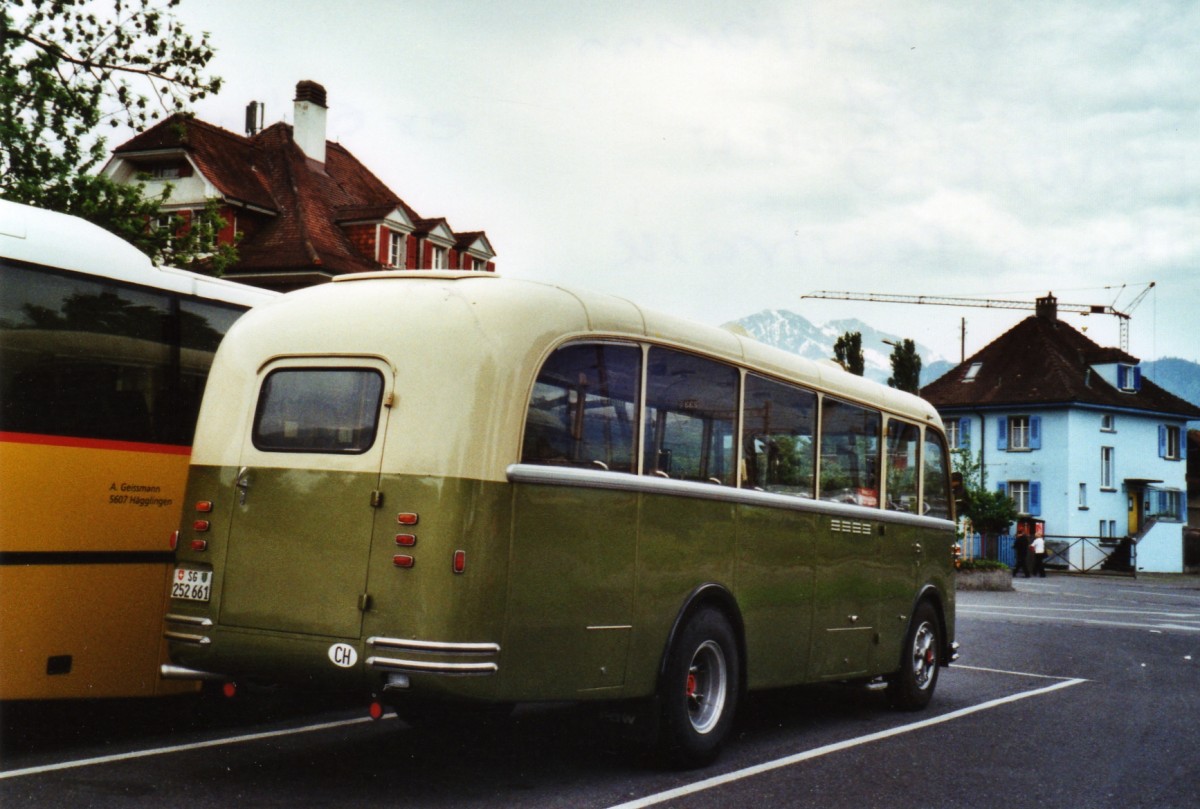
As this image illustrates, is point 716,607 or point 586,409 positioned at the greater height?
point 586,409

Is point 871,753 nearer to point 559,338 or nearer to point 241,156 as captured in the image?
point 559,338

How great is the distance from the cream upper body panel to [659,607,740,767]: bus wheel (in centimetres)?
182

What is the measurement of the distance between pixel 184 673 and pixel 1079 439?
189ft

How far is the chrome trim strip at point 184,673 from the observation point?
24.2ft

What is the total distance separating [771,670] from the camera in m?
9.28

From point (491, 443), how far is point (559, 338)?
0.82 m

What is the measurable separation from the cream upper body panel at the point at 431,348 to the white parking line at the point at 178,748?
1895 mm

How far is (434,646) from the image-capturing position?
21.9ft

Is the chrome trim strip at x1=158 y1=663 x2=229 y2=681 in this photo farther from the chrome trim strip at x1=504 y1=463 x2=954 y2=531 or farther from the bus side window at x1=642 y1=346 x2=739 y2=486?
the bus side window at x1=642 y1=346 x2=739 y2=486

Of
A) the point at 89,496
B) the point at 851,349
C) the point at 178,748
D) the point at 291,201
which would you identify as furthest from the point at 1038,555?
the point at 89,496

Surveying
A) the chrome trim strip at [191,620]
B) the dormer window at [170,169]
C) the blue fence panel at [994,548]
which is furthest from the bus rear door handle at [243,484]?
the blue fence panel at [994,548]

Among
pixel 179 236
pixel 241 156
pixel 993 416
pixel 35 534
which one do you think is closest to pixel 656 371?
pixel 35 534

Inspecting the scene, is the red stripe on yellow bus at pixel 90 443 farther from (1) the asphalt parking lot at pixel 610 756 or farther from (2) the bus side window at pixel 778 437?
(2) the bus side window at pixel 778 437

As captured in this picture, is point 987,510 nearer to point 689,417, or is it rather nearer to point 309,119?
point 309,119
